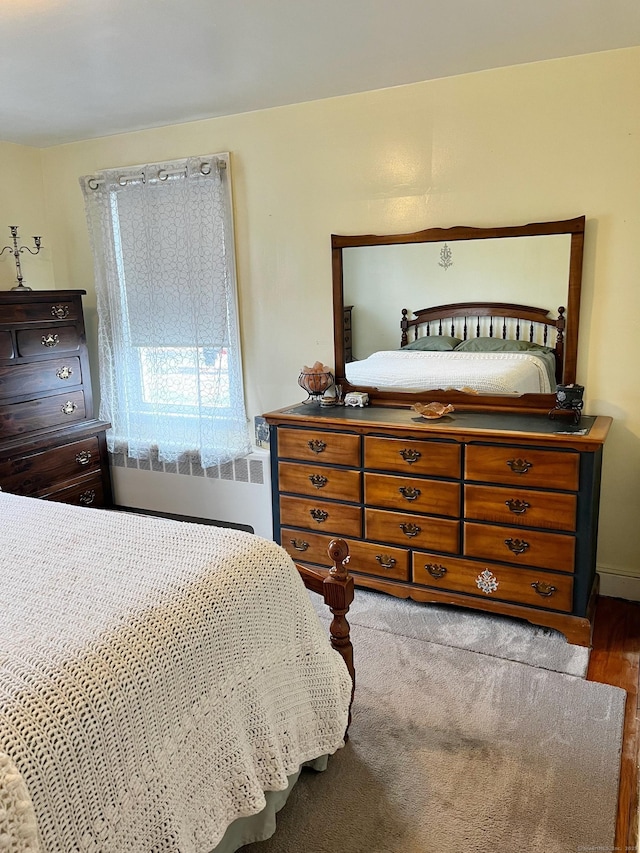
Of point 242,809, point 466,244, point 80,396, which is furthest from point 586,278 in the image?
point 80,396

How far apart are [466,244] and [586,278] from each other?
1.81 ft

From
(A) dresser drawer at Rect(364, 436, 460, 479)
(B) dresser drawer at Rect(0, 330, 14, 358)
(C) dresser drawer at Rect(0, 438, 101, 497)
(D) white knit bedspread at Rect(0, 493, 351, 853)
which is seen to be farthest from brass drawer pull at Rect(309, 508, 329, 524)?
(B) dresser drawer at Rect(0, 330, 14, 358)

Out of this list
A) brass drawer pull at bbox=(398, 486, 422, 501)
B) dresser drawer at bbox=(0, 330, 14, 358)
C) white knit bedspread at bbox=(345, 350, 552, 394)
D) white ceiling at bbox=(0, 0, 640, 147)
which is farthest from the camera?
dresser drawer at bbox=(0, 330, 14, 358)

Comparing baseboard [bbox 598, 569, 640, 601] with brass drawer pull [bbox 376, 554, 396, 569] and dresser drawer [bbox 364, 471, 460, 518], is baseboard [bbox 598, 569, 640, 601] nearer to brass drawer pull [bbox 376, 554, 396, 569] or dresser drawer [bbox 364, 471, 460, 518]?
dresser drawer [bbox 364, 471, 460, 518]

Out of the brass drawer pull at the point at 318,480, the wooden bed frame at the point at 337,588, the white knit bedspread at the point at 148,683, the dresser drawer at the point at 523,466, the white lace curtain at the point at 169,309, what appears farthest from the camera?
the white lace curtain at the point at 169,309

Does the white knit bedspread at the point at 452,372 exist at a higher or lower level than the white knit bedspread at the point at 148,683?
higher

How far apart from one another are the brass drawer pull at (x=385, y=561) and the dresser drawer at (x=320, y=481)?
28cm

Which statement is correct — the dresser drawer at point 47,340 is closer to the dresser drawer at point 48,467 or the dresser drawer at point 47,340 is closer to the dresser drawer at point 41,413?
the dresser drawer at point 41,413

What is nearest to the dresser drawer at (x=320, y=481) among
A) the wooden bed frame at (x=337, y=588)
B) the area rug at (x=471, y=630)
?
the area rug at (x=471, y=630)

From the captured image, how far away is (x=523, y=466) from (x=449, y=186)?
136cm

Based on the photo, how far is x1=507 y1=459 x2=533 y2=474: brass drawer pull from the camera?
255cm

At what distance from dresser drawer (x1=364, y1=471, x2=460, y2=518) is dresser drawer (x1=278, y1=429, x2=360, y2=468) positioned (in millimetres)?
127

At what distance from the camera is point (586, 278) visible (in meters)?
2.78

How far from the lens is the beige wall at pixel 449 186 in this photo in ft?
8.80
